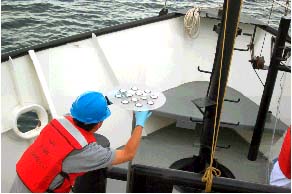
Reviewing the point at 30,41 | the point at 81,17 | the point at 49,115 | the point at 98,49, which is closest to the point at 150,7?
the point at 81,17

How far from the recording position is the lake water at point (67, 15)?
951 cm

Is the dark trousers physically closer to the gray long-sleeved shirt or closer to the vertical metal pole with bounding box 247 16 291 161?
the gray long-sleeved shirt

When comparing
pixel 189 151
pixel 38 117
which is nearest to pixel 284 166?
pixel 189 151

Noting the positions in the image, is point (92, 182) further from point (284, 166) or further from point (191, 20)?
point (191, 20)

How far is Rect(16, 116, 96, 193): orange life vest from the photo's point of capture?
7.40ft

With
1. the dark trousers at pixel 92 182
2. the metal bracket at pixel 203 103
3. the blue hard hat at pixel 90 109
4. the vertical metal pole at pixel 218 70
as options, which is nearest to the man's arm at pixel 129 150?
the dark trousers at pixel 92 182

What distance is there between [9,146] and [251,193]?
2.66 m

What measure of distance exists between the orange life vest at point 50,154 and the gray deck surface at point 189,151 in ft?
A: 5.89

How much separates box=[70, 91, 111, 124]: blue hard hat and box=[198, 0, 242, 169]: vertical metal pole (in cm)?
126

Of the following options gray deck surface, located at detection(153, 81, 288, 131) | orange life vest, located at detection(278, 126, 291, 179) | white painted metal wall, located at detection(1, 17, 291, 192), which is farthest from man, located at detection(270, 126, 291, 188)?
white painted metal wall, located at detection(1, 17, 291, 192)

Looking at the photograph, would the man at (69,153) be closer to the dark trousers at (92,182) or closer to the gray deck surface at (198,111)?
Result: the dark trousers at (92,182)

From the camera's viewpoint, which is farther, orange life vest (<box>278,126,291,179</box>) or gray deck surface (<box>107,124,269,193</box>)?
gray deck surface (<box>107,124,269,193</box>)

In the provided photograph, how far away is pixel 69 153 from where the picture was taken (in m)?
2.28

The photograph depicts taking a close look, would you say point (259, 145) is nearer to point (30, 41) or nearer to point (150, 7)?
point (30, 41)
